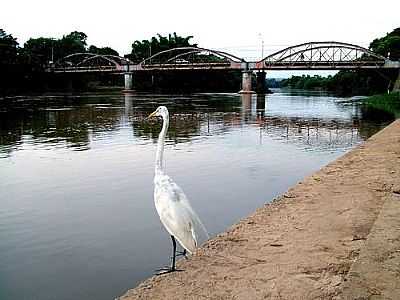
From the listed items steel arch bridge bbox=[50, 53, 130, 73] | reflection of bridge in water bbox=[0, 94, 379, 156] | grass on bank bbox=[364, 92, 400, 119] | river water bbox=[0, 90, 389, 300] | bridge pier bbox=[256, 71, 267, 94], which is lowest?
river water bbox=[0, 90, 389, 300]

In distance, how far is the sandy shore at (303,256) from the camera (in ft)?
13.8

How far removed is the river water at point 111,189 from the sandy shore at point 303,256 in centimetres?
93

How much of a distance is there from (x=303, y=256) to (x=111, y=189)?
19.0 ft

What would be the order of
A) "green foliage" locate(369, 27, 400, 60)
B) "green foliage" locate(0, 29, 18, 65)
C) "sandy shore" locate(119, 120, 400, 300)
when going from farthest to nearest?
"green foliage" locate(369, 27, 400, 60) → "green foliage" locate(0, 29, 18, 65) → "sandy shore" locate(119, 120, 400, 300)

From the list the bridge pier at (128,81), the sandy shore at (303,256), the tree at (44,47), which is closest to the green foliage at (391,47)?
the bridge pier at (128,81)

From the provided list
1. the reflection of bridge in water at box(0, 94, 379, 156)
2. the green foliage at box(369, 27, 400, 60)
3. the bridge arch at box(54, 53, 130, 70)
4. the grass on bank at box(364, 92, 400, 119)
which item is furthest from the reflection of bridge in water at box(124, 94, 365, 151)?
the bridge arch at box(54, 53, 130, 70)

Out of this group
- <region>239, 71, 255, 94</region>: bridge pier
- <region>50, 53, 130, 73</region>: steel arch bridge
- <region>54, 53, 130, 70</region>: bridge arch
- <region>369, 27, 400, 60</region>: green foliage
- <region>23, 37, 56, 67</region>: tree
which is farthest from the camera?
<region>23, 37, 56, 67</region>: tree

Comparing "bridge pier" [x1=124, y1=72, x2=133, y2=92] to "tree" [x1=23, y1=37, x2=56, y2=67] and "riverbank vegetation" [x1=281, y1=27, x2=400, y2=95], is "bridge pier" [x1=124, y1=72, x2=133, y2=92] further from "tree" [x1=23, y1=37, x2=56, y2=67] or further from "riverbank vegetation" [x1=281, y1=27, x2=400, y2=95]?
"riverbank vegetation" [x1=281, y1=27, x2=400, y2=95]

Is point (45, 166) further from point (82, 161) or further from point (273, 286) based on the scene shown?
point (273, 286)

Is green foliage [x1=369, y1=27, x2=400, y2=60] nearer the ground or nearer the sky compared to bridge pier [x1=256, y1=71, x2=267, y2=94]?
nearer the sky

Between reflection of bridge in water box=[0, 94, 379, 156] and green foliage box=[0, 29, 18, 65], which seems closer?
reflection of bridge in water box=[0, 94, 379, 156]

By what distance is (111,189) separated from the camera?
1028 cm

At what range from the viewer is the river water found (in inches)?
243

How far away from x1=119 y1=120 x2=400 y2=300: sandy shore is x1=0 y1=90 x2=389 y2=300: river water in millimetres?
935
